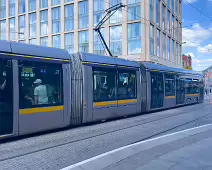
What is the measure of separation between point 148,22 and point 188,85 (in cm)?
1829

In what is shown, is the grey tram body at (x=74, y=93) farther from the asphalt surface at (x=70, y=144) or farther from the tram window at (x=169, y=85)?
the tram window at (x=169, y=85)

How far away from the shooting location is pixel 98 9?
36.7 m

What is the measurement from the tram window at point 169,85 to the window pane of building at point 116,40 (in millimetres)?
20402

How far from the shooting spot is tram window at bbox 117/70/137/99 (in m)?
10.6

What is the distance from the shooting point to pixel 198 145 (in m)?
6.36

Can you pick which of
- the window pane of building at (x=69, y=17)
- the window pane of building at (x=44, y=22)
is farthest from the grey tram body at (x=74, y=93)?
the window pane of building at (x=44, y=22)

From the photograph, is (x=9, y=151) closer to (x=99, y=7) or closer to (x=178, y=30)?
(x=99, y=7)

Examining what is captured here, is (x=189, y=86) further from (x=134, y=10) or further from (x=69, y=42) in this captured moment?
(x=69, y=42)

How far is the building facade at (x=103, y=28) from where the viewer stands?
111 feet

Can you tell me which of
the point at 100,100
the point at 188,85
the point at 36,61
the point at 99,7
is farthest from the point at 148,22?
the point at 36,61

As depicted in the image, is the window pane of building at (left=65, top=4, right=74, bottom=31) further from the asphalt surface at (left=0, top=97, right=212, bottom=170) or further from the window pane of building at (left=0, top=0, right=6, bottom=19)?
the asphalt surface at (left=0, top=97, right=212, bottom=170)

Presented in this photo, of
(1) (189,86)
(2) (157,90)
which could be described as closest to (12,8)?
(1) (189,86)

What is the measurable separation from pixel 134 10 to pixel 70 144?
30984 mm

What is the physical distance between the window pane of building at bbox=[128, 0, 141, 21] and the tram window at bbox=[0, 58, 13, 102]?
2971 cm
